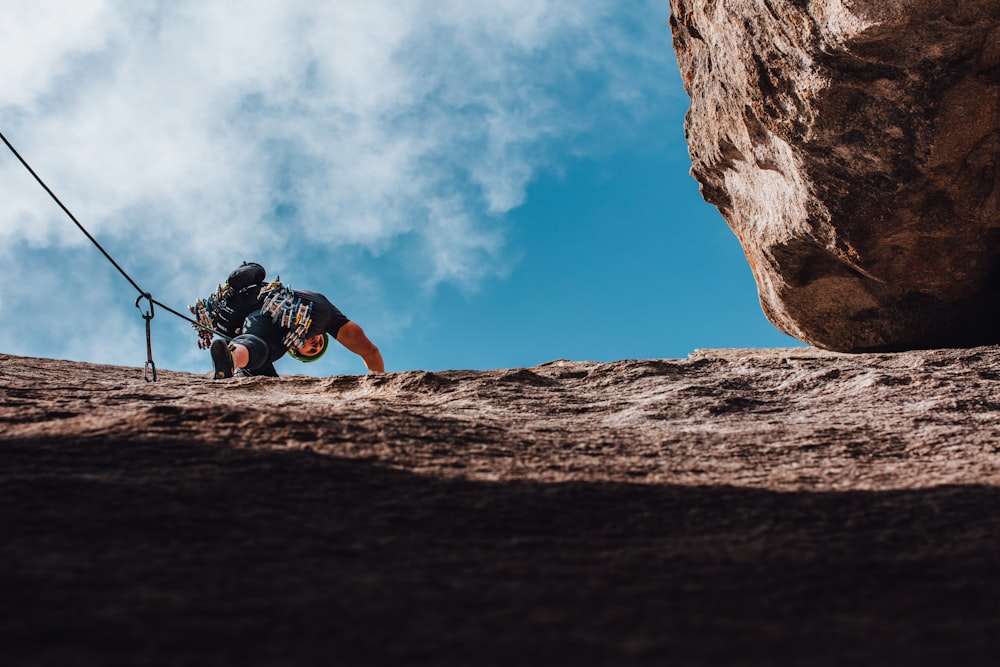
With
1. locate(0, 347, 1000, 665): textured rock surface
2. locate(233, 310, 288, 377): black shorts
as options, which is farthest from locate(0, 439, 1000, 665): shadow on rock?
locate(233, 310, 288, 377): black shorts

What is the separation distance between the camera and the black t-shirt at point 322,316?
26.8 ft

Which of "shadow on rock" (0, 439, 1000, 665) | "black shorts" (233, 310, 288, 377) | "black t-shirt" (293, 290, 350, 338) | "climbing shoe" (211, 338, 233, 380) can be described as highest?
"black t-shirt" (293, 290, 350, 338)

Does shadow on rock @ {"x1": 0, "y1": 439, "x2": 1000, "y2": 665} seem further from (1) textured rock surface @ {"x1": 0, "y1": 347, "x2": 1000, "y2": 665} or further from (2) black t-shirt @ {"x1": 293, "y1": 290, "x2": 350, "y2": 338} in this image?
(2) black t-shirt @ {"x1": 293, "y1": 290, "x2": 350, "y2": 338}

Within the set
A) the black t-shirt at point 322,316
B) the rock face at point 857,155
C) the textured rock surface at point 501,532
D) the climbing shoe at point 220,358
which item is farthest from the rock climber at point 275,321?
the rock face at point 857,155

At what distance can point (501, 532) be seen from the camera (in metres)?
2.45

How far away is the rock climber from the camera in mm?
7750

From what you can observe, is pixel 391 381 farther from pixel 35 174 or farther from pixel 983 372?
pixel 983 372

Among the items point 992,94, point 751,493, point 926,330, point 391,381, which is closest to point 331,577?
point 751,493

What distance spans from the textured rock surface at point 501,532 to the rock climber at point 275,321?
3172 mm

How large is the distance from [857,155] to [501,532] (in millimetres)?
3512

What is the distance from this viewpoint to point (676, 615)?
1778mm

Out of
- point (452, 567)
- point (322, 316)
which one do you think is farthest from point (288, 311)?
point (452, 567)

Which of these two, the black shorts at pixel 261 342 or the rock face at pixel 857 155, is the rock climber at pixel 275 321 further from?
the rock face at pixel 857 155

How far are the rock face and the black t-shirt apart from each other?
3.65 metres
